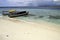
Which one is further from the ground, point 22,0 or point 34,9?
point 22,0

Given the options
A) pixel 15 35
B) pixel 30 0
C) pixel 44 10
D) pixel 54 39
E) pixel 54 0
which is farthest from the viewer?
pixel 44 10

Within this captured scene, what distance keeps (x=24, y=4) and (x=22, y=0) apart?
0.27m

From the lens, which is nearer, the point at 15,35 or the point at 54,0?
the point at 15,35

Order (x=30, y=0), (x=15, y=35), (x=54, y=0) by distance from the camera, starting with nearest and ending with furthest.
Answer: (x=15, y=35), (x=54, y=0), (x=30, y=0)

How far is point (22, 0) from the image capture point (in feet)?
25.9

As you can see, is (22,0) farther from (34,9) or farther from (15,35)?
(15,35)

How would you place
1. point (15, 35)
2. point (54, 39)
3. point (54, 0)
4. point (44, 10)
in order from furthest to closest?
point (44, 10) → point (54, 0) → point (15, 35) → point (54, 39)

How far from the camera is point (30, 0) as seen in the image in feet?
25.5

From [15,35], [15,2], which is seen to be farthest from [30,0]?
[15,35]

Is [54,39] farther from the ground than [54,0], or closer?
closer

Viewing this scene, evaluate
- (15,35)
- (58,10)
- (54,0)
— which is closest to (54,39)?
(15,35)

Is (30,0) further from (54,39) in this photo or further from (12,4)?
(54,39)

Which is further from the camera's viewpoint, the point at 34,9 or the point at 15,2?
the point at 34,9

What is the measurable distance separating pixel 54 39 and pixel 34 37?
43cm
